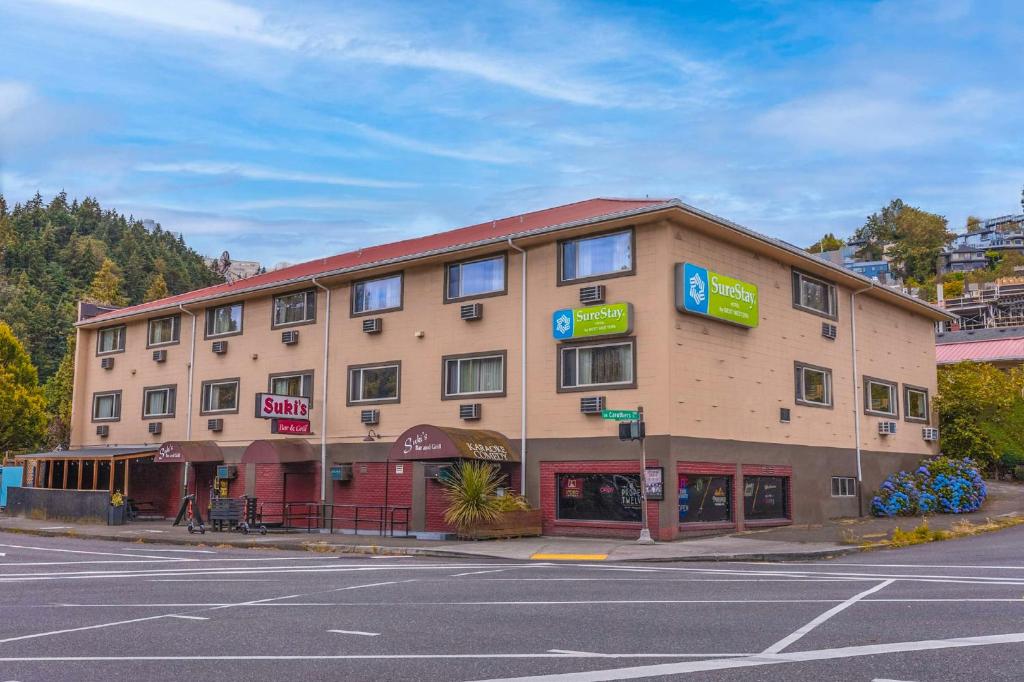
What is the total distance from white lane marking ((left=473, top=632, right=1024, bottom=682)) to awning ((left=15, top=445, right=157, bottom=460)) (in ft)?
108

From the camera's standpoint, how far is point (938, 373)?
4303 cm

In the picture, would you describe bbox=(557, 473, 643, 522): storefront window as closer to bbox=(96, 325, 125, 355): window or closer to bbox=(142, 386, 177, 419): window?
bbox=(142, 386, 177, 419): window

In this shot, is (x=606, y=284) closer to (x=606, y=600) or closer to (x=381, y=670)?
(x=606, y=600)

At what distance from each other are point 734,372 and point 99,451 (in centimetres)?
2617

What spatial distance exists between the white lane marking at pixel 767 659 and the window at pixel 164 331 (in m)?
34.7

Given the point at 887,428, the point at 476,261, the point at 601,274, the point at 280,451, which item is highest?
the point at 476,261

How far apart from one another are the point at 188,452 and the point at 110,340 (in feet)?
37.1

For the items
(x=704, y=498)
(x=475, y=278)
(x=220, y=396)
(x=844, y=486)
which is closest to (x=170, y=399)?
(x=220, y=396)

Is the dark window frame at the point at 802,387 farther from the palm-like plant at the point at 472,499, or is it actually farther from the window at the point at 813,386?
the palm-like plant at the point at 472,499

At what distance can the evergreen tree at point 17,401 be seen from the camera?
57.4 metres

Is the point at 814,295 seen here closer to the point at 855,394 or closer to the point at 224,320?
the point at 855,394

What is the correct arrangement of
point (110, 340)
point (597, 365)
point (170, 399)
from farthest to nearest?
1. point (110, 340)
2. point (170, 399)
3. point (597, 365)

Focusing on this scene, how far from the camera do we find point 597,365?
2647 cm

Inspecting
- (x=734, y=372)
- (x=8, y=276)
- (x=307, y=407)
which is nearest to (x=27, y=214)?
(x=8, y=276)
